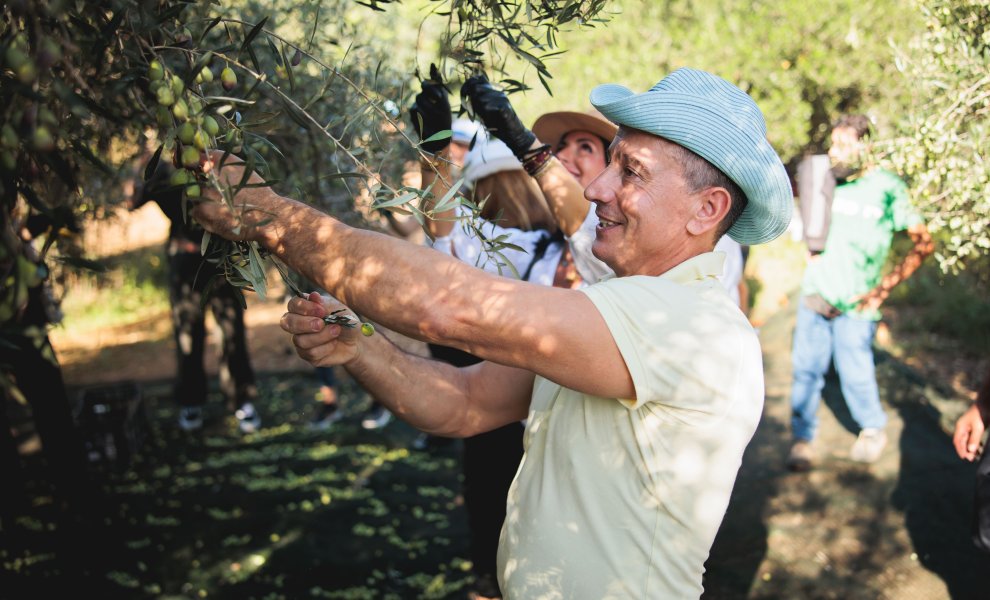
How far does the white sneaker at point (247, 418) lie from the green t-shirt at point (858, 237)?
4.63 meters

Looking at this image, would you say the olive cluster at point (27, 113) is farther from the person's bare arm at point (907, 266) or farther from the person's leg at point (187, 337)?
the person's leg at point (187, 337)

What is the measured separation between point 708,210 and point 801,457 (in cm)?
418

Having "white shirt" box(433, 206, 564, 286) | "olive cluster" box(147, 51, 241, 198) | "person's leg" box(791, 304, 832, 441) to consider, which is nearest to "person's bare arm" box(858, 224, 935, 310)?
"person's leg" box(791, 304, 832, 441)

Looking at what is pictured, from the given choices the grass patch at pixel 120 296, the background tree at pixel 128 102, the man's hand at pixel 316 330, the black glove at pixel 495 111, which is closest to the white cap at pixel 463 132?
the background tree at pixel 128 102

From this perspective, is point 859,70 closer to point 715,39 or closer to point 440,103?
point 715,39

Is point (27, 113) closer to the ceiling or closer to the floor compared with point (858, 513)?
closer to the ceiling

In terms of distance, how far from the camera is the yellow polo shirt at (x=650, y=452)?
1.55 metres

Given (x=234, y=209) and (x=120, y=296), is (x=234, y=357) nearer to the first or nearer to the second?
(x=120, y=296)

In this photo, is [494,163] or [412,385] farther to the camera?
[494,163]

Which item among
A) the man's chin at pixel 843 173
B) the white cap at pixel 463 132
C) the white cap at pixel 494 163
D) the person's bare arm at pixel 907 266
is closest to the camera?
the white cap at pixel 494 163

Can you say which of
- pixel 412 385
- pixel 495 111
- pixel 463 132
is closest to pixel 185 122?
pixel 412 385

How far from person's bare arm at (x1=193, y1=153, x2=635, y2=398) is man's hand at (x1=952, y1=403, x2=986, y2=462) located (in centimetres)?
258

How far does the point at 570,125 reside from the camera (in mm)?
3533

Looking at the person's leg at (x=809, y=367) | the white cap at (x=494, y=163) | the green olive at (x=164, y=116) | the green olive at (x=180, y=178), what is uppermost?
the green olive at (x=164, y=116)
